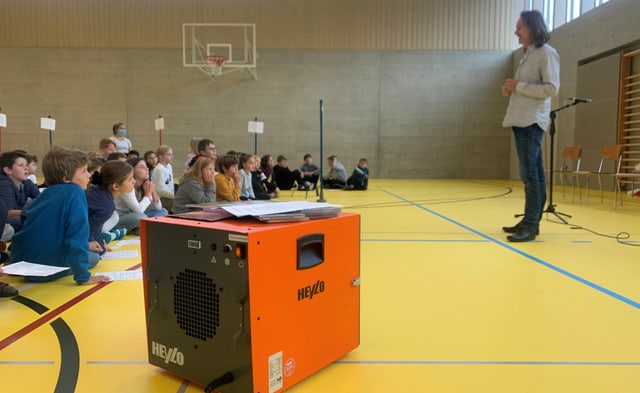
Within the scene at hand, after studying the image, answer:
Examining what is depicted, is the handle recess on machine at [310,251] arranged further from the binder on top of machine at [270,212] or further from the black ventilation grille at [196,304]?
the black ventilation grille at [196,304]

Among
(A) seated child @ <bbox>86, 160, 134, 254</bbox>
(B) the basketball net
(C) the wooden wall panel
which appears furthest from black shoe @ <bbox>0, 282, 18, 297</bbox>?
(C) the wooden wall panel

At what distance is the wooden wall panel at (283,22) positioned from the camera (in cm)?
1284

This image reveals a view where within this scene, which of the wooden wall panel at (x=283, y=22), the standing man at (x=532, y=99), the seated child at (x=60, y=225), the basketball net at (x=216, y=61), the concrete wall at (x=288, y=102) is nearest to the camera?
the seated child at (x=60, y=225)

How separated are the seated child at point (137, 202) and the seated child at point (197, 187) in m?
0.33

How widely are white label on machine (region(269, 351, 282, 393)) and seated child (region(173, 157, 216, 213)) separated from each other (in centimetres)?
280

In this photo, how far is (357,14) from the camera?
515 inches

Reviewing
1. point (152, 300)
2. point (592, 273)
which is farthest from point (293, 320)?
point (592, 273)

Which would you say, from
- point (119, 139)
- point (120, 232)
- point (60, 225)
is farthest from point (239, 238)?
point (119, 139)

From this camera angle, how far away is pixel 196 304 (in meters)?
1.35

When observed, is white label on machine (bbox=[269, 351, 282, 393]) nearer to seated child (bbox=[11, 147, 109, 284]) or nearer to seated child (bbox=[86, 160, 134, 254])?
seated child (bbox=[11, 147, 109, 284])

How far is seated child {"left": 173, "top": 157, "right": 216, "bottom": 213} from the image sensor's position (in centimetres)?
393

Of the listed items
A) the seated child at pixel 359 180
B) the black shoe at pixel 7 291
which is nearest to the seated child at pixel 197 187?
the black shoe at pixel 7 291

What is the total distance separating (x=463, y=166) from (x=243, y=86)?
6.86m

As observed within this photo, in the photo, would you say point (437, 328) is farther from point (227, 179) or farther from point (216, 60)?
point (216, 60)
